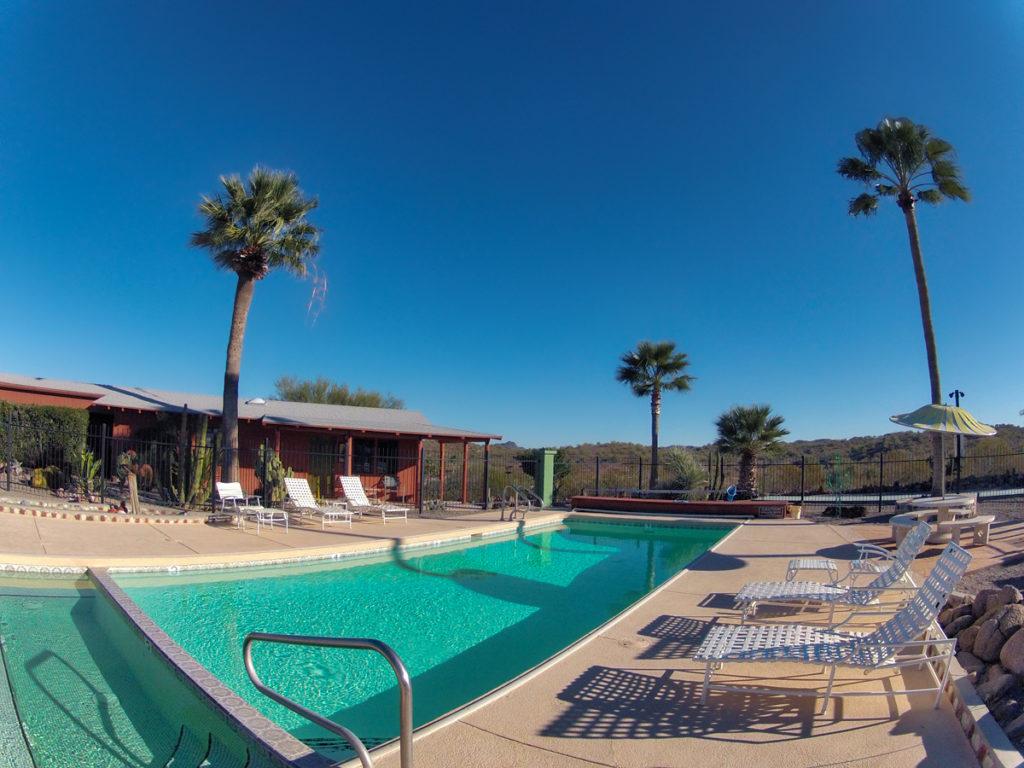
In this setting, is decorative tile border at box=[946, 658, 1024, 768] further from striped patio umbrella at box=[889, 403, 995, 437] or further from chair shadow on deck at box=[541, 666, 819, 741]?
striped patio umbrella at box=[889, 403, 995, 437]

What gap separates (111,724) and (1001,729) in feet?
16.5

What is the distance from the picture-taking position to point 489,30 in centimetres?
1255

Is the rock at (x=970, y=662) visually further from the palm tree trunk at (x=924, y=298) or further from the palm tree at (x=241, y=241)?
the palm tree at (x=241, y=241)

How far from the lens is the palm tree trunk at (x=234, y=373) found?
13.6 m

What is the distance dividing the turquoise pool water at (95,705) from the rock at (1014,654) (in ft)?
13.7

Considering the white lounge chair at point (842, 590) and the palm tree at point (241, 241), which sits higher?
the palm tree at point (241, 241)

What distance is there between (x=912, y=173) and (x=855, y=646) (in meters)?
16.2

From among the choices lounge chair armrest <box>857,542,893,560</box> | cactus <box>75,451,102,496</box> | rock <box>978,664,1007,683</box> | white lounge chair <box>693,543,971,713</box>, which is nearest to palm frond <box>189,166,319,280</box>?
cactus <box>75,451,102,496</box>

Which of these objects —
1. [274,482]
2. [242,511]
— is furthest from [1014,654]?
[274,482]

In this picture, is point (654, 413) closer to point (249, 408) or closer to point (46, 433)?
point (249, 408)

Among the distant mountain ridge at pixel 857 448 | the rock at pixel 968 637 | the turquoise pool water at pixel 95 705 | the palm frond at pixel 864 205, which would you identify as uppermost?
the palm frond at pixel 864 205

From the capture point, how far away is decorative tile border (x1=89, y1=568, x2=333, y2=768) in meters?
2.65

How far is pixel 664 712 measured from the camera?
3.34 m

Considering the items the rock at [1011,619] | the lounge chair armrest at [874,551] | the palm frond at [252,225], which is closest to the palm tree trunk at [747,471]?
the lounge chair armrest at [874,551]
